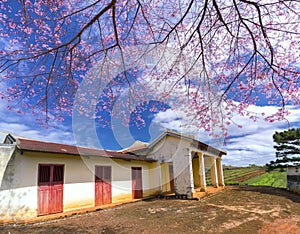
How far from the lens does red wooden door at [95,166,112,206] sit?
9.89 metres

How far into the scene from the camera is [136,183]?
1246 cm

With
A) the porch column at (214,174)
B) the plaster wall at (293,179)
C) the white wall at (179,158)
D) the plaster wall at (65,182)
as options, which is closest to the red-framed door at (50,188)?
the plaster wall at (65,182)

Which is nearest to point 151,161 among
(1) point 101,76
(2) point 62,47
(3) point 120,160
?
(3) point 120,160

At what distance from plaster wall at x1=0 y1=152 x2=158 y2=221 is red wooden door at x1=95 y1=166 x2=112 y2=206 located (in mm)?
259

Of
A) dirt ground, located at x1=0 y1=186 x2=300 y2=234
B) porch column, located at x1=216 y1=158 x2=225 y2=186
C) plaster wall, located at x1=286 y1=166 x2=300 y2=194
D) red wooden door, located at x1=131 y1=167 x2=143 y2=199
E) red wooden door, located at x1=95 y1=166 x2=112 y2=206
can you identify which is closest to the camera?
dirt ground, located at x1=0 y1=186 x2=300 y2=234

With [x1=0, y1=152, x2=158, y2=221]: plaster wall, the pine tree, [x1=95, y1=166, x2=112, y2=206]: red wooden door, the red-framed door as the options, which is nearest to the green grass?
the pine tree

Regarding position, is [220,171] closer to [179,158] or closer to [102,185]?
[179,158]

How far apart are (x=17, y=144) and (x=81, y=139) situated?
12.7 feet

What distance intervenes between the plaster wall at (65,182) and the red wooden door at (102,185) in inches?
10.2

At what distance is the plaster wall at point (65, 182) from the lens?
689 cm

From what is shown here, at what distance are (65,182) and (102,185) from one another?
2.12 meters

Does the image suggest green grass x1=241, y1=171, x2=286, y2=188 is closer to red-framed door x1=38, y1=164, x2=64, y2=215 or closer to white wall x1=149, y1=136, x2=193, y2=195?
white wall x1=149, y1=136, x2=193, y2=195

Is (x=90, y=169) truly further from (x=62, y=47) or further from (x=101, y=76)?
(x=62, y=47)

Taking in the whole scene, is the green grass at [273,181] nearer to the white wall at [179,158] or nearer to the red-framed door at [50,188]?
the white wall at [179,158]
